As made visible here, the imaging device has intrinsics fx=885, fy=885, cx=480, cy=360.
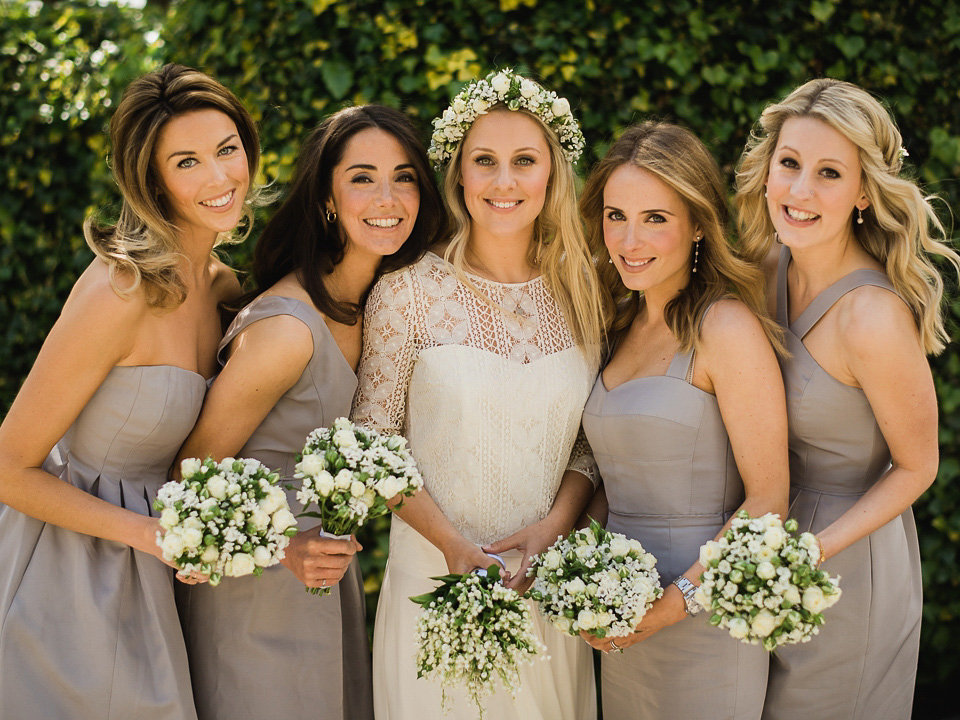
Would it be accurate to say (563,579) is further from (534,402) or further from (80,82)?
(80,82)

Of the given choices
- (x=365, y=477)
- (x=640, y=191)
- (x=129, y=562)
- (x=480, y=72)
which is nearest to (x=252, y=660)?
(x=129, y=562)

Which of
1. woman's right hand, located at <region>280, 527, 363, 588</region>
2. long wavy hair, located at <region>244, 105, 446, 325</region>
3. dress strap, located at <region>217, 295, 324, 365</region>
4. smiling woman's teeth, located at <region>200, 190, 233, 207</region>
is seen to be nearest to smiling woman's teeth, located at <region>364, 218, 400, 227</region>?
long wavy hair, located at <region>244, 105, 446, 325</region>

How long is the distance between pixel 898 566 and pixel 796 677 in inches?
21.9

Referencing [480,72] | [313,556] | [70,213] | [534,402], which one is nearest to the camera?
[313,556]

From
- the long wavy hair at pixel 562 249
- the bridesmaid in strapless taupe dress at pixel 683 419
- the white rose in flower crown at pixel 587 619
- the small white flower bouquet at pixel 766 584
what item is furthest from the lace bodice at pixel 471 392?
the small white flower bouquet at pixel 766 584

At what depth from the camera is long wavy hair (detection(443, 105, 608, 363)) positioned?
3609 mm

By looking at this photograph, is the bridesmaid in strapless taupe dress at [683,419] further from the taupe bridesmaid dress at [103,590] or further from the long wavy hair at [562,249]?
the taupe bridesmaid dress at [103,590]

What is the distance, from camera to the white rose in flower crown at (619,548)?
2.90m

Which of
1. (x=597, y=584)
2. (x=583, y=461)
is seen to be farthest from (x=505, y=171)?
(x=597, y=584)

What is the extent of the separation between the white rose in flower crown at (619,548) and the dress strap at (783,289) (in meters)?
1.06

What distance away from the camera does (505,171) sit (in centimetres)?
346

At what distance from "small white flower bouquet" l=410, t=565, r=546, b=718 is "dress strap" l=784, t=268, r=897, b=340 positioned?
56.5 inches

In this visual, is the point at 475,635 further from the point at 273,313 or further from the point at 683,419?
the point at 273,313

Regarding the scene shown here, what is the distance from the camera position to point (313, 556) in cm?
288
